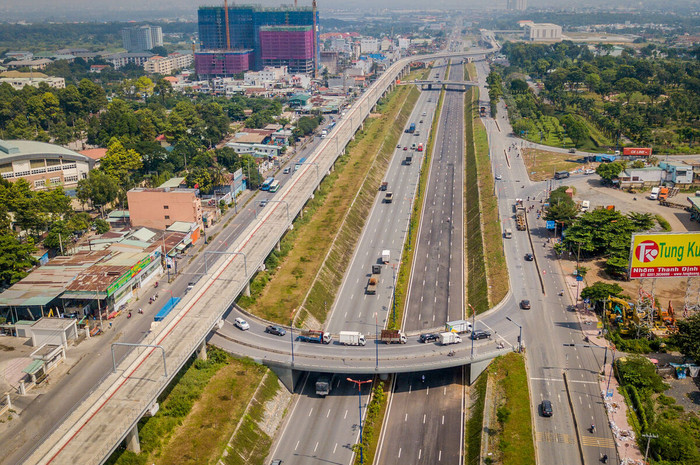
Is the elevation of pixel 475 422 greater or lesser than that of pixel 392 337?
lesser

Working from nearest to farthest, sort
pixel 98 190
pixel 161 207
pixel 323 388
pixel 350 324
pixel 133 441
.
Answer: pixel 133 441, pixel 323 388, pixel 350 324, pixel 161 207, pixel 98 190

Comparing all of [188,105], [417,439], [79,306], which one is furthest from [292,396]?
[188,105]

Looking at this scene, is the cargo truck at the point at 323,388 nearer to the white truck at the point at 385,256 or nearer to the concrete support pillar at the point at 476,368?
the concrete support pillar at the point at 476,368

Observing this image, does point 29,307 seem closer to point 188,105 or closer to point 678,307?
point 678,307

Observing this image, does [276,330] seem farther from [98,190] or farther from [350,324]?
[98,190]

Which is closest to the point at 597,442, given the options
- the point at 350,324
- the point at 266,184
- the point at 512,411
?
the point at 512,411

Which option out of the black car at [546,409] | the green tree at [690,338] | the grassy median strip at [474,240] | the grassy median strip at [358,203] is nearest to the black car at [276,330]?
the grassy median strip at [358,203]
